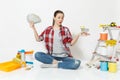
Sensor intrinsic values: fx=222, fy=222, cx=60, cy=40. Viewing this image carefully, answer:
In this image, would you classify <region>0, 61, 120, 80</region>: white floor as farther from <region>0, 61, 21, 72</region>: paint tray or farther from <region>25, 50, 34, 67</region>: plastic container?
<region>25, 50, 34, 67</region>: plastic container

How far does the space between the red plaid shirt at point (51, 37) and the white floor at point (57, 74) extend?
299 mm

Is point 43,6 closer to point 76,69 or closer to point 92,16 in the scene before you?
point 92,16

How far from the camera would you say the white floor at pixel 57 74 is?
178 centimetres

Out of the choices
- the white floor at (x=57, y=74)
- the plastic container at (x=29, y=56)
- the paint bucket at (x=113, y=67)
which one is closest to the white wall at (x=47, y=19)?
the plastic container at (x=29, y=56)

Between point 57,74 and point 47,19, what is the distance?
2.56 ft

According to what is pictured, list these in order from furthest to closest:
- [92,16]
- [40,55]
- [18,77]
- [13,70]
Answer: [92,16] < [40,55] < [13,70] < [18,77]

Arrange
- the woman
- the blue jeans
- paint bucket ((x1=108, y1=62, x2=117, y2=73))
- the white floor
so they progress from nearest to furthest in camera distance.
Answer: the white floor
paint bucket ((x1=108, y1=62, x2=117, y2=73))
the blue jeans
the woman

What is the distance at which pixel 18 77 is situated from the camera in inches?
71.2

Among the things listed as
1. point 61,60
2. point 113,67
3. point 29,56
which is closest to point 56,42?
point 61,60

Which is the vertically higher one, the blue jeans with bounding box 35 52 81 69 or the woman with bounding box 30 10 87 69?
the woman with bounding box 30 10 87 69

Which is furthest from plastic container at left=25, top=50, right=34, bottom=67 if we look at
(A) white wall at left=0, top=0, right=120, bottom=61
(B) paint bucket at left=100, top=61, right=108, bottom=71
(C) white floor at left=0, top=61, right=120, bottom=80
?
(B) paint bucket at left=100, top=61, right=108, bottom=71

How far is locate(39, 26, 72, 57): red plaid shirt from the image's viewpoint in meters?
2.24

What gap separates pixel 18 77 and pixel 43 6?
932 mm

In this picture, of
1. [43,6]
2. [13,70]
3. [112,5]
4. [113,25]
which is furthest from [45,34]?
[112,5]
